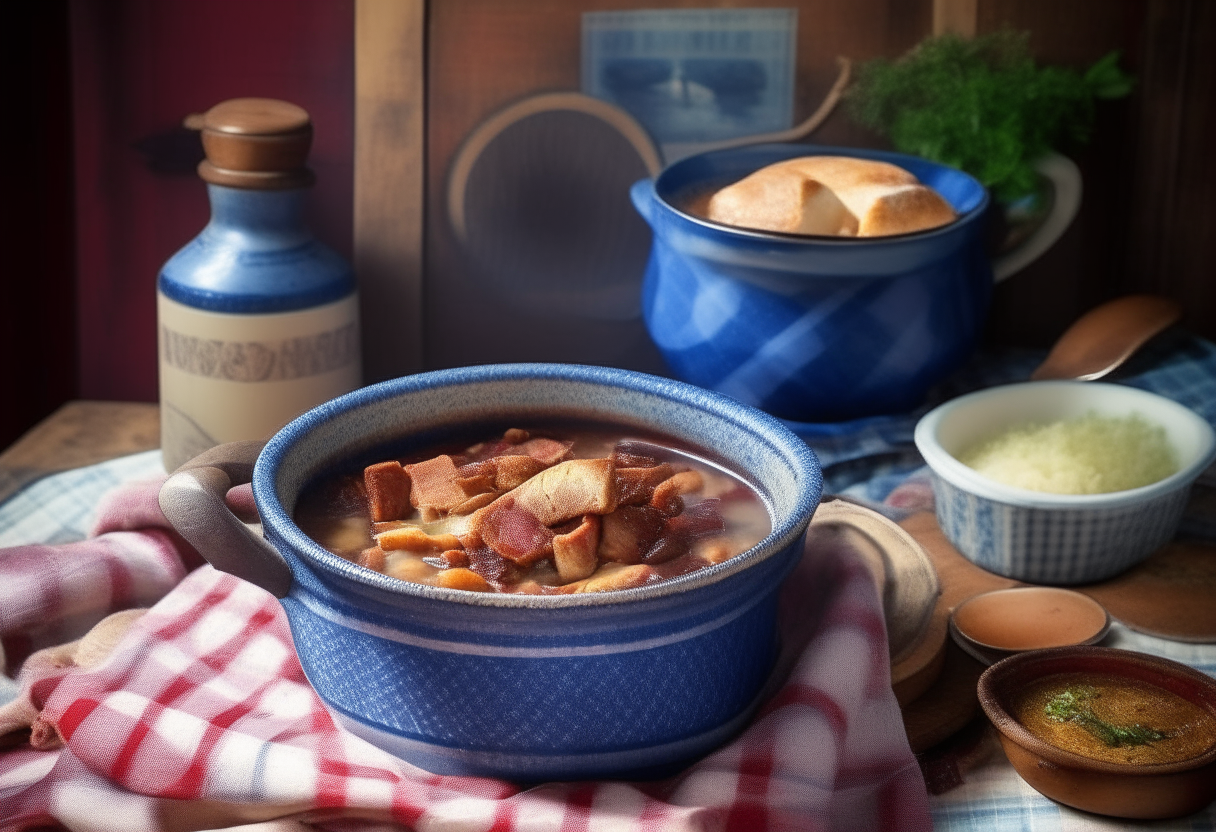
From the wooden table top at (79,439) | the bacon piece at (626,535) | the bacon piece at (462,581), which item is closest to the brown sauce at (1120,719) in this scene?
the bacon piece at (626,535)

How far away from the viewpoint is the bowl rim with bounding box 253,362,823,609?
93 centimetres

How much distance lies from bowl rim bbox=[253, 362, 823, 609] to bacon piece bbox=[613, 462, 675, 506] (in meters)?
0.09

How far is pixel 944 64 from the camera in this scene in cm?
170

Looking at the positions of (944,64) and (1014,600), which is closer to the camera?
(1014,600)

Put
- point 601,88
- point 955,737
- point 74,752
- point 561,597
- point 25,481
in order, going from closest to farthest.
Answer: point 561,597
point 74,752
point 955,737
point 25,481
point 601,88

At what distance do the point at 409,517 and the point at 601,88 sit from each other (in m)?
0.78

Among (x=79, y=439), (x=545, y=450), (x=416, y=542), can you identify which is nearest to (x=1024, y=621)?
(x=545, y=450)

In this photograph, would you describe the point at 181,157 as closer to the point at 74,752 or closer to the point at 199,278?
the point at 199,278

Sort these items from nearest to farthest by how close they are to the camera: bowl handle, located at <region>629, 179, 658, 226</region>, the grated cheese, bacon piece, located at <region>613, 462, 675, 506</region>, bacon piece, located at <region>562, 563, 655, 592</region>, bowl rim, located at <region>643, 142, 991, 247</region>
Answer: bacon piece, located at <region>562, 563, 655, 592</region>
bacon piece, located at <region>613, 462, 675, 506</region>
the grated cheese
bowl rim, located at <region>643, 142, 991, 247</region>
bowl handle, located at <region>629, 179, 658, 226</region>

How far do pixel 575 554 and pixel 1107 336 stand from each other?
34.6 inches

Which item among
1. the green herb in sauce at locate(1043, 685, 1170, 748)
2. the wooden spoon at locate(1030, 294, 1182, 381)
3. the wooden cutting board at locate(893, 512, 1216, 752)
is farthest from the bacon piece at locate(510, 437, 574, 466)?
the wooden spoon at locate(1030, 294, 1182, 381)

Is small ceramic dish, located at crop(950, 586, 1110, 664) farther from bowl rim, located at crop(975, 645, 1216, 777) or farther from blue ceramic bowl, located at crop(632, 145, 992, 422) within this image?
blue ceramic bowl, located at crop(632, 145, 992, 422)

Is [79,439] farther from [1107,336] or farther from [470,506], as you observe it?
[1107,336]

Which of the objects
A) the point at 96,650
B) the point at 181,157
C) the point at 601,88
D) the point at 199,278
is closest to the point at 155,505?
the point at 96,650
